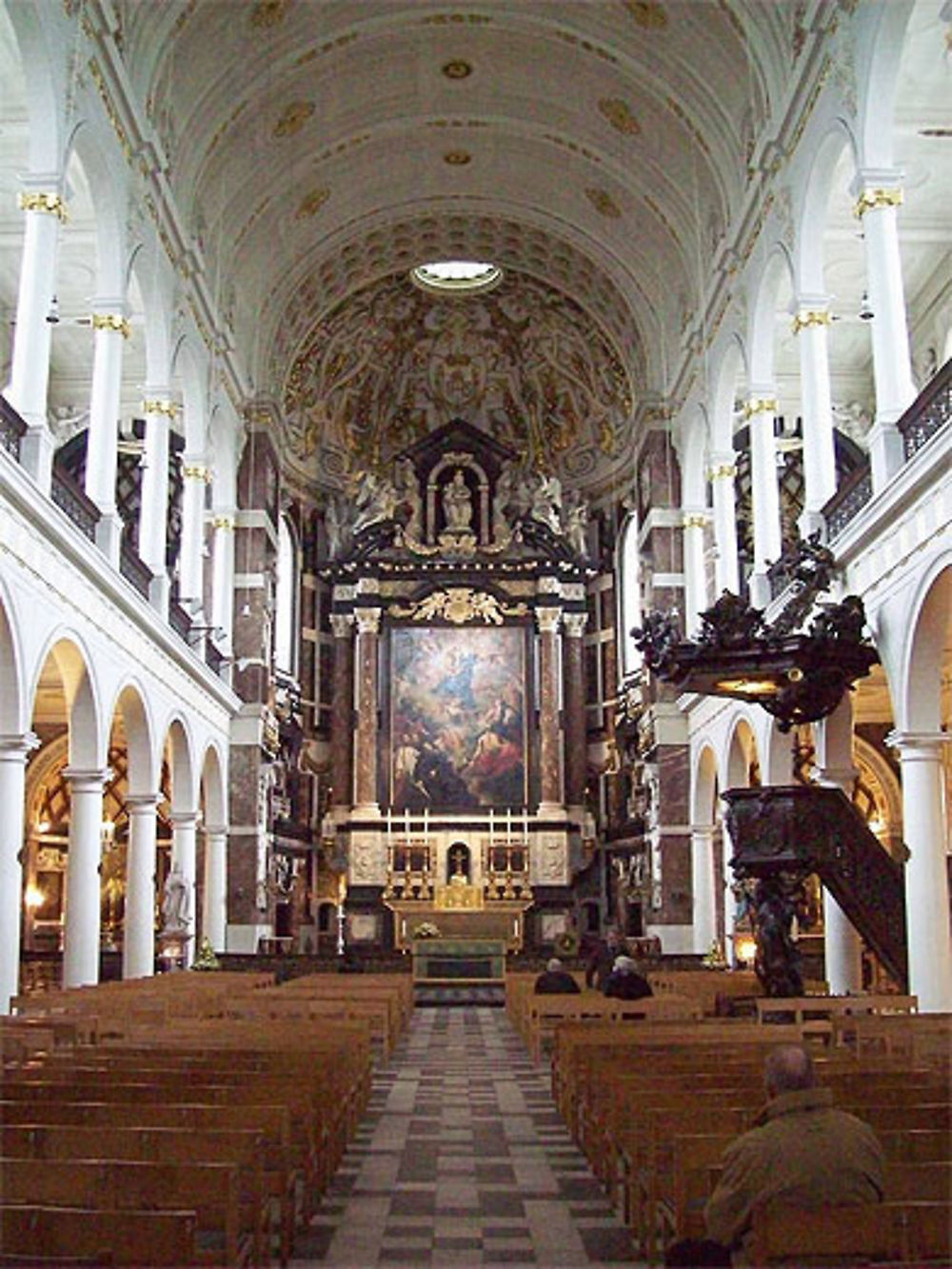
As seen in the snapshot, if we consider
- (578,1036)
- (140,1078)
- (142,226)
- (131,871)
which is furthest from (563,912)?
(140,1078)

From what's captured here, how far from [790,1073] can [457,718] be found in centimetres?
3208

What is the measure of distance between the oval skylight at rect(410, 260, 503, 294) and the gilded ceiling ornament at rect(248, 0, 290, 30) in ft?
41.6

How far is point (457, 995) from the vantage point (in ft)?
88.5

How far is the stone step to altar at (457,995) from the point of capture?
2616 centimetres

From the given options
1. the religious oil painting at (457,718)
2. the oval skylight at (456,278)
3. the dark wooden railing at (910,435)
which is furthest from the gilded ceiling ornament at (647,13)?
the religious oil painting at (457,718)

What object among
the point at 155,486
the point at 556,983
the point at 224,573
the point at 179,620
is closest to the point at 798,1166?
the point at 556,983

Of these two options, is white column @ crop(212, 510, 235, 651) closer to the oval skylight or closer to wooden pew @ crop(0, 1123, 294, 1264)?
the oval skylight

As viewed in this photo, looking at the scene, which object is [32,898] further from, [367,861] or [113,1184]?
[113,1184]

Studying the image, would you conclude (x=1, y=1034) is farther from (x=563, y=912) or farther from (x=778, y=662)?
(x=563, y=912)

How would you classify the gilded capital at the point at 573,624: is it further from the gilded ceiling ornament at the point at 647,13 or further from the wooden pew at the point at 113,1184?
the wooden pew at the point at 113,1184

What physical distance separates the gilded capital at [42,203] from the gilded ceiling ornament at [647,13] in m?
10.8

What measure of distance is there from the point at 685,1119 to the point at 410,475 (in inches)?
1313

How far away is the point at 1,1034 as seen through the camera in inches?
397

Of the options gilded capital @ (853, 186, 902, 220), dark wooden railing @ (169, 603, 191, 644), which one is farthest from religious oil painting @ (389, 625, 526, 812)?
gilded capital @ (853, 186, 902, 220)
